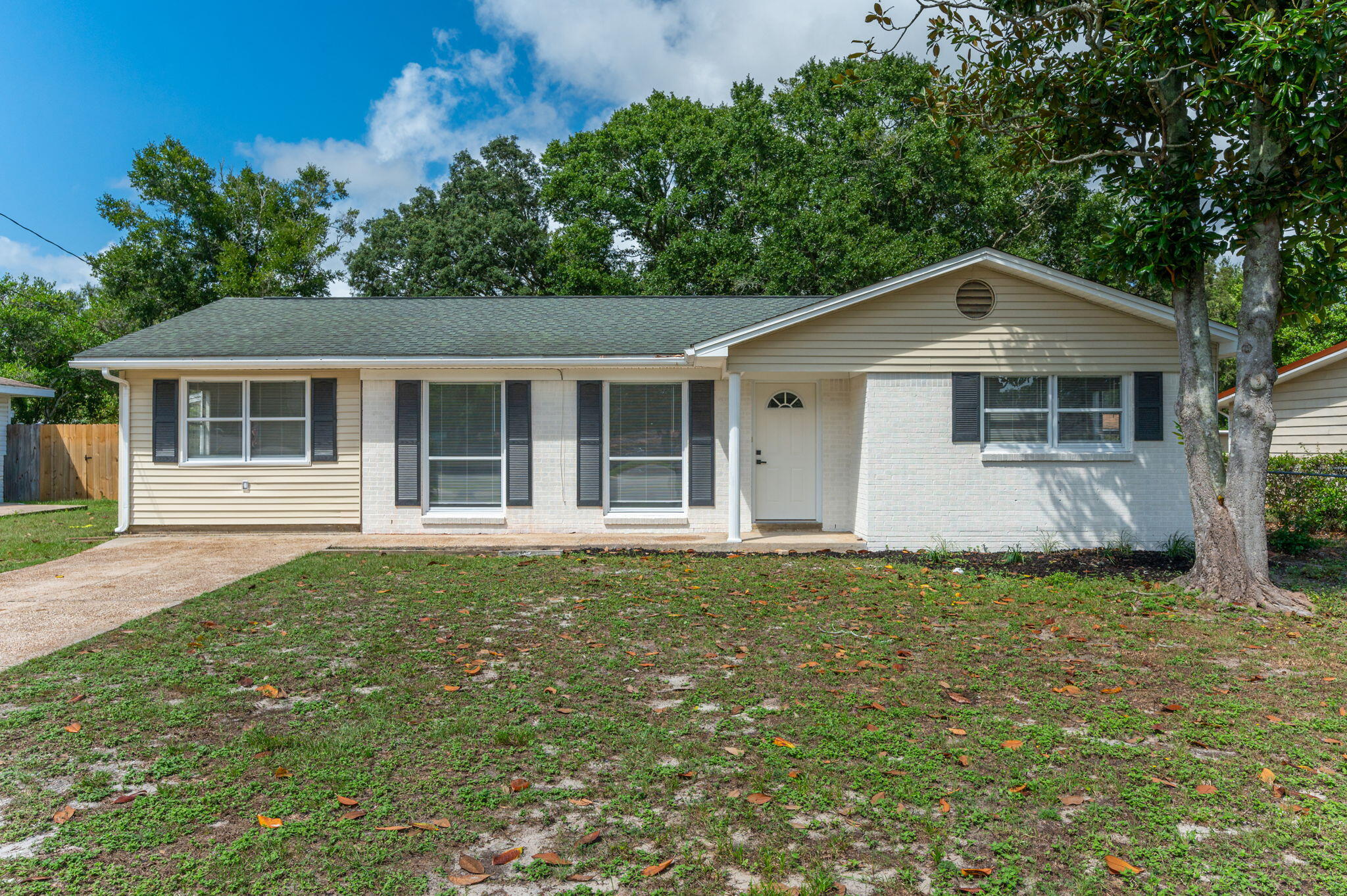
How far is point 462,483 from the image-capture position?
11242 mm

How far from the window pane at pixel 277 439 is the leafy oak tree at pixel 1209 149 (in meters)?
9.64

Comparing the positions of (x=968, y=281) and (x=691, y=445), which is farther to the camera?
(x=691, y=445)

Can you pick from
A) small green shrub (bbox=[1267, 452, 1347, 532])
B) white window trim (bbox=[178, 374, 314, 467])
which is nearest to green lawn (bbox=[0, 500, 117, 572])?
white window trim (bbox=[178, 374, 314, 467])

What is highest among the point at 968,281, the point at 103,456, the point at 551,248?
the point at 551,248

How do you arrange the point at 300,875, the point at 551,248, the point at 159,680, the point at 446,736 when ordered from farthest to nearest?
the point at 551,248
the point at 159,680
the point at 446,736
the point at 300,875

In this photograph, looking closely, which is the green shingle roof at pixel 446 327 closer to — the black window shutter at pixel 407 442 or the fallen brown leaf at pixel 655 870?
the black window shutter at pixel 407 442

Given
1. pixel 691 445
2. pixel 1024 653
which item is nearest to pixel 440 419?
pixel 691 445

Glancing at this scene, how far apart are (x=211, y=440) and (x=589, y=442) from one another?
595cm

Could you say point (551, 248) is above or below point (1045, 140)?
above

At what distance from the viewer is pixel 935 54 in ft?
27.0

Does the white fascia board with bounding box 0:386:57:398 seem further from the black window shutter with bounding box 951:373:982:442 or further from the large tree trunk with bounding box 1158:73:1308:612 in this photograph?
the large tree trunk with bounding box 1158:73:1308:612

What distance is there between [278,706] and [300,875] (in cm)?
197

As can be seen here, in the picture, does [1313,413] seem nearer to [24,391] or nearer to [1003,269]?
[1003,269]

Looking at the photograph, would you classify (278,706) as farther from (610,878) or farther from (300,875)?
(610,878)
